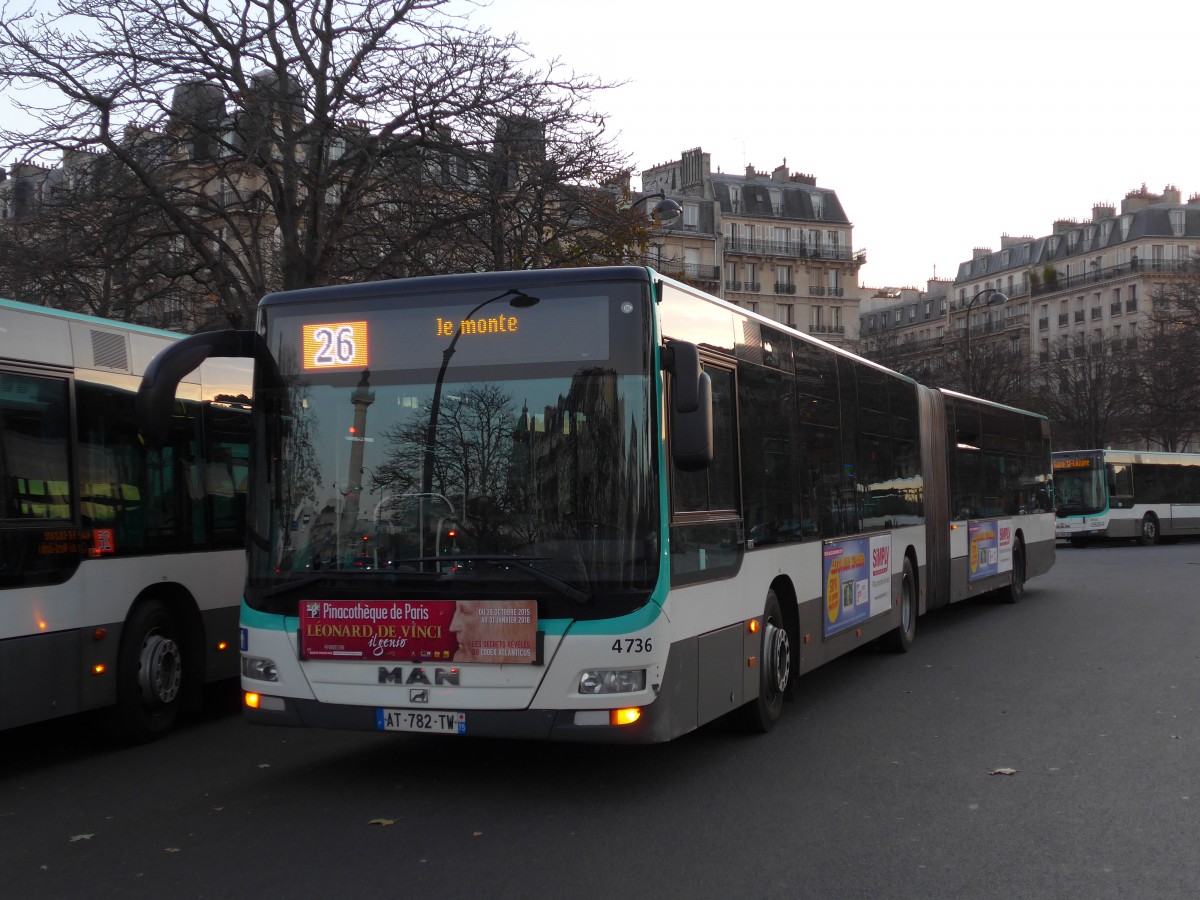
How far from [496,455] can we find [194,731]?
4.05m

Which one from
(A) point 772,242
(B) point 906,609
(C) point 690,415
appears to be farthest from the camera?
(A) point 772,242

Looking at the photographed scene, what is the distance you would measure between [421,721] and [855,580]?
5622 millimetres

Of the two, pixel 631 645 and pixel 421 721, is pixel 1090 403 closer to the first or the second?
pixel 631 645

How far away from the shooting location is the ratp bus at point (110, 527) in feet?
26.9

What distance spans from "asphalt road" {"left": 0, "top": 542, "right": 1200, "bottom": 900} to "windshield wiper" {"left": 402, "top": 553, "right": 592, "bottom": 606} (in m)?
1.12

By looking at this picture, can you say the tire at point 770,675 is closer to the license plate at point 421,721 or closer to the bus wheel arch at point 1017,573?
the license plate at point 421,721

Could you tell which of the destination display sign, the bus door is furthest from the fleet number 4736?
the bus door

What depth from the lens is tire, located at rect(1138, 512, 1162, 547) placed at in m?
43.9

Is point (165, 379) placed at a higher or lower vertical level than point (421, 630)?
higher

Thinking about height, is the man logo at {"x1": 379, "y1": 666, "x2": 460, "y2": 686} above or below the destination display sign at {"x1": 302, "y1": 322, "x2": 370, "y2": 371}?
below

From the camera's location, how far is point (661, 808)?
23.4 ft

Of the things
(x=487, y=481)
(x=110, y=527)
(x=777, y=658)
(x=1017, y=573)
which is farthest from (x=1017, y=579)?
(x=487, y=481)

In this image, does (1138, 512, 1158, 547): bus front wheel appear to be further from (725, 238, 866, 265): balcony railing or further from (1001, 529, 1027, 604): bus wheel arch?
(725, 238, 866, 265): balcony railing

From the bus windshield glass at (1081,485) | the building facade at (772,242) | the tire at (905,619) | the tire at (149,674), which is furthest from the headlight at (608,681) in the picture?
the building facade at (772,242)
